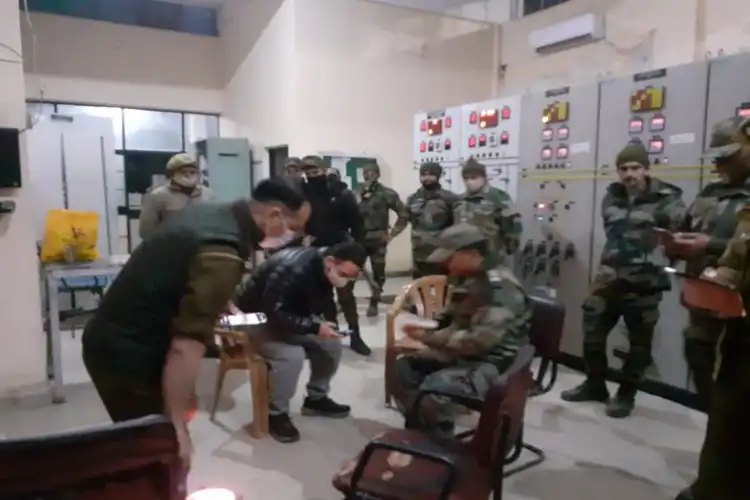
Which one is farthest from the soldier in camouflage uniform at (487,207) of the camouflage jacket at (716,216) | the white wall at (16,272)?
the white wall at (16,272)

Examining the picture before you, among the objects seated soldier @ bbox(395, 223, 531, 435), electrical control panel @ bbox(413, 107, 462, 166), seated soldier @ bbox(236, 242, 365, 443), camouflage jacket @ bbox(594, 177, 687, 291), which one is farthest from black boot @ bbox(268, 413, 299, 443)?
electrical control panel @ bbox(413, 107, 462, 166)

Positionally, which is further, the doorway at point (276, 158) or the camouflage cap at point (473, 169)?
the doorway at point (276, 158)

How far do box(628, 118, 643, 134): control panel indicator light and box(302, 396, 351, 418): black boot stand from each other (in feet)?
8.38

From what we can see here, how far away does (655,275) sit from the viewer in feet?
11.2

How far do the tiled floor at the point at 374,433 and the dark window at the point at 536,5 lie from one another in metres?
5.11

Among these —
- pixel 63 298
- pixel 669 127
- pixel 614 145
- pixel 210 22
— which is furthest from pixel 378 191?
pixel 210 22

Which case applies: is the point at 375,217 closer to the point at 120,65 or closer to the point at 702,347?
the point at 702,347

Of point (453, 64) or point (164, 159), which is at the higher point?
point (453, 64)

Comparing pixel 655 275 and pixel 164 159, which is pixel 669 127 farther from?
pixel 164 159

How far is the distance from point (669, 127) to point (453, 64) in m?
4.85

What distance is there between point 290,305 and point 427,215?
2367 millimetres

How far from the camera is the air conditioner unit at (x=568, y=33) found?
635cm

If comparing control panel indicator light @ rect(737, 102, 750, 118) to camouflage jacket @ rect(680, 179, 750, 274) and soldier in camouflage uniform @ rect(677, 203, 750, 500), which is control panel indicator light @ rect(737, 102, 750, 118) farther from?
soldier in camouflage uniform @ rect(677, 203, 750, 500)

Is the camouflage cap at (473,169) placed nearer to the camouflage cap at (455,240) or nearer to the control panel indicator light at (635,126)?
the control panel indicator light at (635,126)
